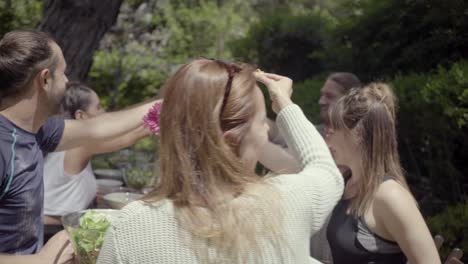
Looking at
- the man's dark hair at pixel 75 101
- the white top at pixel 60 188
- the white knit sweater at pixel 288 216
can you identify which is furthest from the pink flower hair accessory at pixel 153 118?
the man's dark hair at pixel 75 101

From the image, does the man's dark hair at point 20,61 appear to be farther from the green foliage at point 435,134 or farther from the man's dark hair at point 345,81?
the green foliage at point 435,134

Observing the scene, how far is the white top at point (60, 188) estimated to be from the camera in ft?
11.7

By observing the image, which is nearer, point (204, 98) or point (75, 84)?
point (204, 98)

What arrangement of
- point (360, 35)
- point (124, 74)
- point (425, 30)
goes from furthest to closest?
point (124, 74) < point (360, 35) < point (425, 30)

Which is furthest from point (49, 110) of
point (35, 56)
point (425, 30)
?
point (425, 30)

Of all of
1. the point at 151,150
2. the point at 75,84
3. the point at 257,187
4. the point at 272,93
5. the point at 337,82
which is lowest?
the point at 151,150

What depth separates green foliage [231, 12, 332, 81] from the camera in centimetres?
864

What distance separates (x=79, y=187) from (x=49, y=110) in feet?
4.10

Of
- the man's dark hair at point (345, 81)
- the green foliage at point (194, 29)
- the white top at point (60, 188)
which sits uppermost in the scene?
the man's dark hair at point (345, 81)

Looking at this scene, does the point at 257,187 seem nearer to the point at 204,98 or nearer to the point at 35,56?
the point at 204,98

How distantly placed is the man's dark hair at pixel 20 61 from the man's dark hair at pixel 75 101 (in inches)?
57.5

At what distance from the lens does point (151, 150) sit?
866cm

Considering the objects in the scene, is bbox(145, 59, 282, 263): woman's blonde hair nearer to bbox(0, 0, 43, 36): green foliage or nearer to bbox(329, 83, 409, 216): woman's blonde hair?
bbox(329, 83, 409, 216): woman's blonde hair

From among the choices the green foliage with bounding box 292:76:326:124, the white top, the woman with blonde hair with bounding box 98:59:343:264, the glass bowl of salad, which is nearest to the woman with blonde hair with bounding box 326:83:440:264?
the woman with blonde hair with bounding box 98:59:343:264
